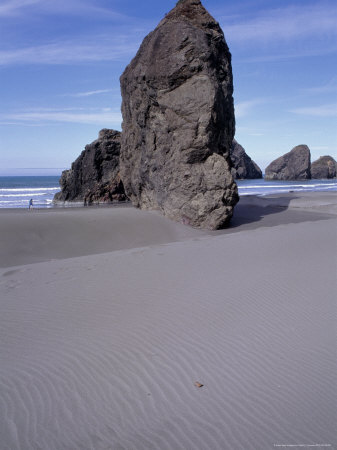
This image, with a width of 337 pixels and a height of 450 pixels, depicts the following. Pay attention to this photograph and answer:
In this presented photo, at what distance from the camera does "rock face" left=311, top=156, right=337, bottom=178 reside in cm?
6919

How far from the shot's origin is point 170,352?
3.26m

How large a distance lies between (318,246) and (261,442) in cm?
563

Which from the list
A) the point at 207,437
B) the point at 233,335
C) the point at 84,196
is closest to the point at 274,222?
the point at 233,335

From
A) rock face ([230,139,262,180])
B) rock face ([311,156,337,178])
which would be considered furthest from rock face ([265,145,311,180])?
rock face ([311,156,337,178])

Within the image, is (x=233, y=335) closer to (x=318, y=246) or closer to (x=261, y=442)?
(x=261, y=442)

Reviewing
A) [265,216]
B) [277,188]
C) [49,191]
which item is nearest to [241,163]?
[277,188]

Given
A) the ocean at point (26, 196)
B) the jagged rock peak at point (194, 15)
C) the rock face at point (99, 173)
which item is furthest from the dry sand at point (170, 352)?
the ocean at point (26, 196)

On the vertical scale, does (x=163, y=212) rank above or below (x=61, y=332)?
above

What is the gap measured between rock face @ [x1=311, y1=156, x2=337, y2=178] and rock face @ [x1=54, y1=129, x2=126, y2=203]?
189 feet

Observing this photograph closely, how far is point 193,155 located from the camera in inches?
387

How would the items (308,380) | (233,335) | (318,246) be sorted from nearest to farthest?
(308,380) < (233,335) < (318,246)

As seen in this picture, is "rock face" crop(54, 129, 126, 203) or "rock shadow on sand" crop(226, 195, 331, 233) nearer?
"rock shadow on sand" crop(226, 195, 331, 233)

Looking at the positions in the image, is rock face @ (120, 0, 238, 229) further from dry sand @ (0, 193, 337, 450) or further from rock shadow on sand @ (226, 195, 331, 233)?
dry sand @ (0, 193, 337, 450)

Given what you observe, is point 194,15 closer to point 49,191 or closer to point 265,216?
point 265,216
